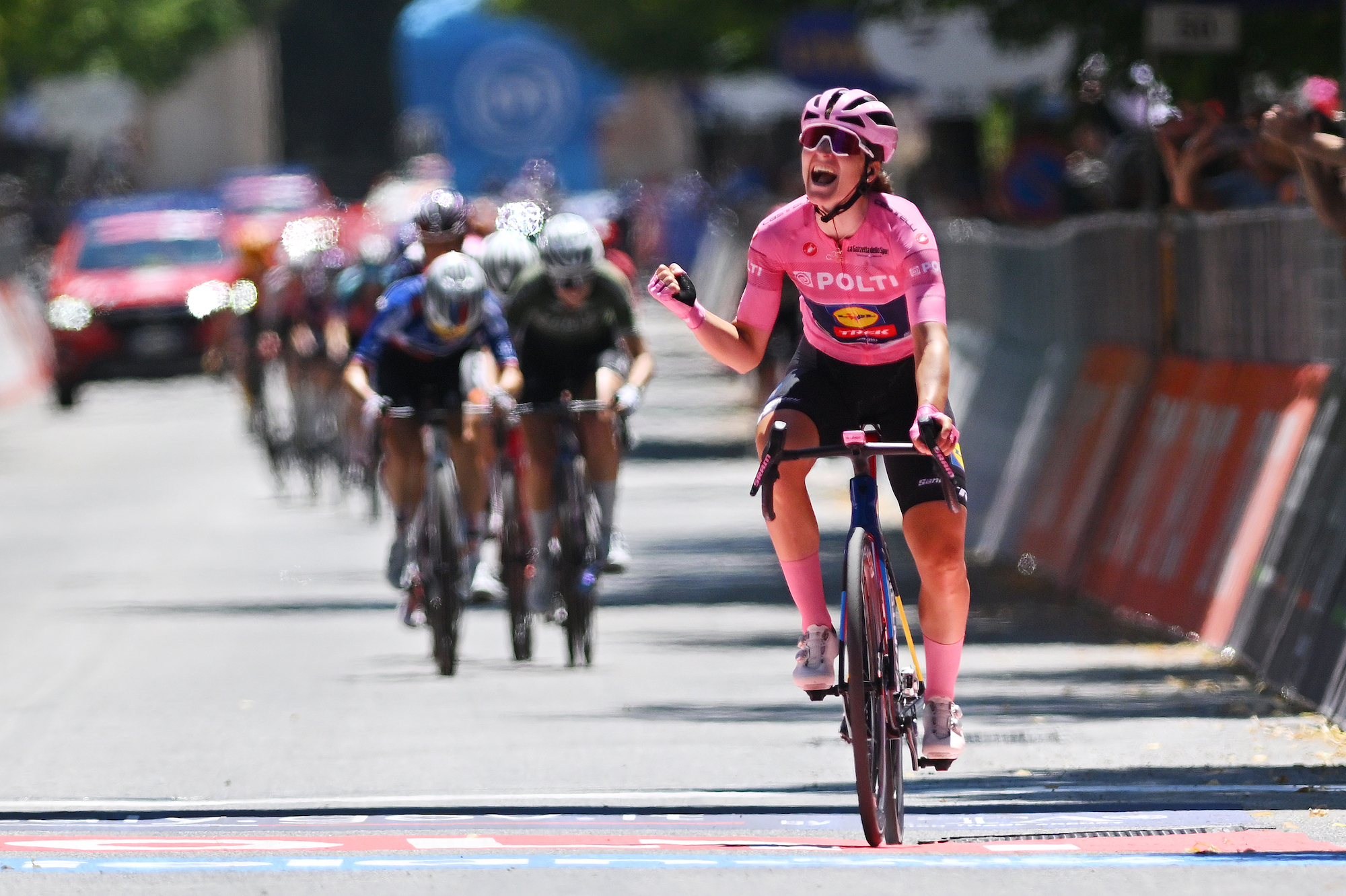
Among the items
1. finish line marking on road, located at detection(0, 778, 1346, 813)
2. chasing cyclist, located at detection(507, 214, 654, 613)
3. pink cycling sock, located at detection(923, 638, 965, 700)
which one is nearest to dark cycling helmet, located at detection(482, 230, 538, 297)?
chasing cyclist, located at detection(507, 214, 654, 613)

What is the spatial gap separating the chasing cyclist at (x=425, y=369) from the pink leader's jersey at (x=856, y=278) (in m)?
4.56

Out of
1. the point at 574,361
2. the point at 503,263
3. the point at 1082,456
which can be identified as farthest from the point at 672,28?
the point at 574,361

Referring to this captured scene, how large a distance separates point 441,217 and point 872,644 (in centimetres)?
592

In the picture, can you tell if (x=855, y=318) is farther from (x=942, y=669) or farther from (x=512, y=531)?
(x=512, y=531)

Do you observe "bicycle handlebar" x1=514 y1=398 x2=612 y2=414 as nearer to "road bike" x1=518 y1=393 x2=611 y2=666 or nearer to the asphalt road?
"road bike" x1=518 y1=393 x2=611 y2=666

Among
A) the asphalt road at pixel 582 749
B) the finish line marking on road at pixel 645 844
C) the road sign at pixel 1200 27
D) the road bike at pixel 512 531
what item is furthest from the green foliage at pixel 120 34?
the finish line marking on road at pixel 645 844

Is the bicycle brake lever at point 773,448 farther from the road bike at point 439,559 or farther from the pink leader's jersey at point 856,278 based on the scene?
the road bike at point 439,559

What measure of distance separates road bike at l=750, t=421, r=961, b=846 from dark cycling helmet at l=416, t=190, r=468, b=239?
17.7 feet

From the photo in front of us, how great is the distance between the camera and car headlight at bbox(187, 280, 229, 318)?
3281 centimetres

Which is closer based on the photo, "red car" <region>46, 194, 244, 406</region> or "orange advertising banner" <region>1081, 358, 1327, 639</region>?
"orange advertising banner" <region>1081, 358, 1327, 639</region>

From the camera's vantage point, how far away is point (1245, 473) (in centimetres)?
1218

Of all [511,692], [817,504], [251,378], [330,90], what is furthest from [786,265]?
[330,90]

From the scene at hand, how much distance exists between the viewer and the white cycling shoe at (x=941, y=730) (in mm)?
8141

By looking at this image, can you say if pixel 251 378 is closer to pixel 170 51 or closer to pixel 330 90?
pixel 170 51
